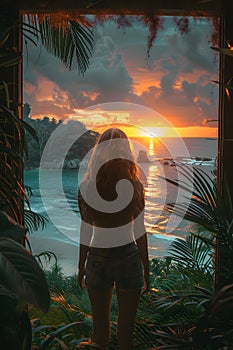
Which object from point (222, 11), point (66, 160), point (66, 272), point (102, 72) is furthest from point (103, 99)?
point (66, 272)

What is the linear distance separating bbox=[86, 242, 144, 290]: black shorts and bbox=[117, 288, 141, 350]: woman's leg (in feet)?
0.14

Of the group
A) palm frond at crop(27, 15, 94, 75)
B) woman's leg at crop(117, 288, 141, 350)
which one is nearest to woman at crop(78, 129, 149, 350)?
woman's leg at crop(117, 288, 141, 350)

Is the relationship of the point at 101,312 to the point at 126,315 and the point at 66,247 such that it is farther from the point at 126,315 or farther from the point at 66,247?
the point at 66,247

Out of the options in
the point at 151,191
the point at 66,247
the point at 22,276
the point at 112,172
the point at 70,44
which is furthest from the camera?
the point at 66,247

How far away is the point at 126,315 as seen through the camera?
6.82 ft

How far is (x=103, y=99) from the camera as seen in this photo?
2906mm

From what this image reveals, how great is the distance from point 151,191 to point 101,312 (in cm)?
98

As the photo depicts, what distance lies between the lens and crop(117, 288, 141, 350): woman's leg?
6.69 feet

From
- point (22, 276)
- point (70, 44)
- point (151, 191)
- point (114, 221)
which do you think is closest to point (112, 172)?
point (114, 221)

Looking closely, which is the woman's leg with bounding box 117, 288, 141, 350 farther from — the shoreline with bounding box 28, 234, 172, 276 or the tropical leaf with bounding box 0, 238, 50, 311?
the tropical leaf with bounding box 0, 238, 50, 311

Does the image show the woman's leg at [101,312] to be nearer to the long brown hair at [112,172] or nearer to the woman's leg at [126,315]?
the woman's leg at [126,315]

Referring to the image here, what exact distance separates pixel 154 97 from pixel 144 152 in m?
0.70

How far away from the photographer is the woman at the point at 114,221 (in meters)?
1.99

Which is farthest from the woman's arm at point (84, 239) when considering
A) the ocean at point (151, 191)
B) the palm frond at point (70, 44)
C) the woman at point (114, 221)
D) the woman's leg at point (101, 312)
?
the palm frond at point (70, 44)
